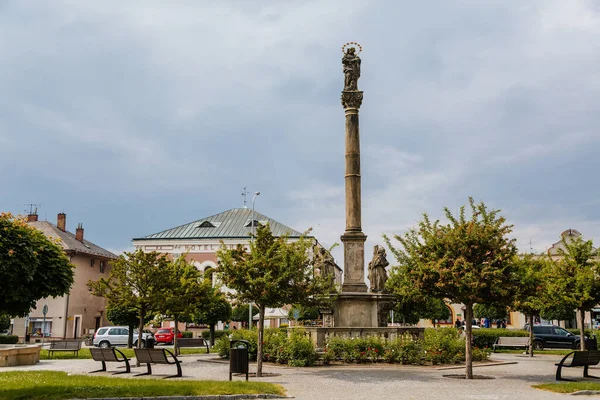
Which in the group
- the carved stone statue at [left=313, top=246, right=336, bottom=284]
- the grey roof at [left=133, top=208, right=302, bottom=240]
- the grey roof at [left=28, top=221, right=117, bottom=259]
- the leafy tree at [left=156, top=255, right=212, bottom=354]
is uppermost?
the grey roof at [left=133, top=208, right=302, bottom=240]

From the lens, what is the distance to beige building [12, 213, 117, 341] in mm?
48156

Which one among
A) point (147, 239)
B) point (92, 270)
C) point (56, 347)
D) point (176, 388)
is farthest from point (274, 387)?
point (147, 239)

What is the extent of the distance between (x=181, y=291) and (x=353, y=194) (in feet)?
25.8

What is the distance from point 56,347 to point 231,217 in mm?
39955

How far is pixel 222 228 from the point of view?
63.1m

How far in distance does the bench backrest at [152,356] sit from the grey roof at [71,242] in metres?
34.7

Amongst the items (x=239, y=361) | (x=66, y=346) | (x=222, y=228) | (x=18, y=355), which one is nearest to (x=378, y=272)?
(x=239, y=361)

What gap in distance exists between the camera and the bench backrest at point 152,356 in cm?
1552

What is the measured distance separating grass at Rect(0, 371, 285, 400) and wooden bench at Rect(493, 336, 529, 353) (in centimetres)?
1928

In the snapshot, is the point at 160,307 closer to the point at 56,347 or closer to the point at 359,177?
the point at 56,347

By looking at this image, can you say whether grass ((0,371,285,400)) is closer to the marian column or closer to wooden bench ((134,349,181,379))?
wooden bench ((134,349,181,379))

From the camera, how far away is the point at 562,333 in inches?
1275

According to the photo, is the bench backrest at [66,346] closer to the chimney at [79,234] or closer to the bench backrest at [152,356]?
the bench backrest at [152,356]

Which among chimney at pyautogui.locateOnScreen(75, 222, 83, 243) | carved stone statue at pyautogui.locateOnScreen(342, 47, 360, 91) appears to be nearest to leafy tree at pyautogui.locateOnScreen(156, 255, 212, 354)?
carved stone statue at pyautogui.locateOnScreen(342, 47, 360, 91)
